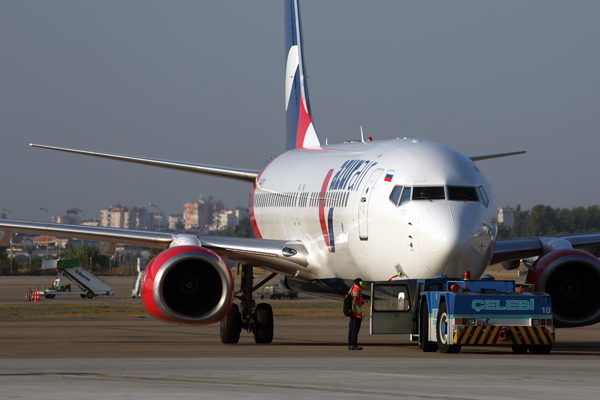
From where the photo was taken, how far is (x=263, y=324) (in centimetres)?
2469

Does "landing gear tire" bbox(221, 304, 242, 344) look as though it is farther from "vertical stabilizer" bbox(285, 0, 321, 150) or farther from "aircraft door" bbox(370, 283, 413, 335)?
"vertical stabilizer" bbox(285, 0, 321, 150)

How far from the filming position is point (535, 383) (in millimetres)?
12969

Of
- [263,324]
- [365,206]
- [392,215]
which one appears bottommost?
[263,324]

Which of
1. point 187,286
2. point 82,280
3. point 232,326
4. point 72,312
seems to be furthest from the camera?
point 82,280

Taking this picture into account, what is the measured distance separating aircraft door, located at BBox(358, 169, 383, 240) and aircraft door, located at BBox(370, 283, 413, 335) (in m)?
1.31

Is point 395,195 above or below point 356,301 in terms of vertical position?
above

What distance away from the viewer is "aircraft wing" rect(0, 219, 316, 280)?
2320 centimetres

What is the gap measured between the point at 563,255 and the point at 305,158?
26.2ft

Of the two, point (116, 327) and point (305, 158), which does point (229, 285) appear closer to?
point (305, 158)

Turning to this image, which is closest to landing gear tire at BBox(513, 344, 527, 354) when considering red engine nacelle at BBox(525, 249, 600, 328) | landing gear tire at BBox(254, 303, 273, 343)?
red engine nacelle at BBox(525, 249, 600, 328)

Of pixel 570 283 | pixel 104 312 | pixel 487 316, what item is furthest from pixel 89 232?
pixel 104 312

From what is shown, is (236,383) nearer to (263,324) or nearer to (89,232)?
(89,232)

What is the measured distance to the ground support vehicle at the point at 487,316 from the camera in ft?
60.0

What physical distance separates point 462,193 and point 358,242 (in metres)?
2.66
